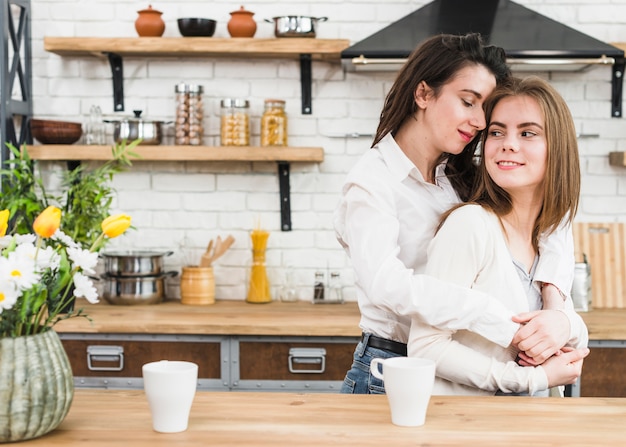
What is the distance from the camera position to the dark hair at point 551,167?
5.96 feet

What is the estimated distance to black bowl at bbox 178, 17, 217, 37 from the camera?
3.38 metres

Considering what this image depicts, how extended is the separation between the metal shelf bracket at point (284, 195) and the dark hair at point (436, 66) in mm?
1485

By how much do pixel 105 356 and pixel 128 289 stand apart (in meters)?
0.39

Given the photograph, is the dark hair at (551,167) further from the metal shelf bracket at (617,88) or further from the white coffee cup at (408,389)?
the metal shelf bracket at (617,88)

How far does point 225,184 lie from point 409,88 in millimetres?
1693

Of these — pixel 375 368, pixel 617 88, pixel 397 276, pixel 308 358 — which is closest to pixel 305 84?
pixel 308 358

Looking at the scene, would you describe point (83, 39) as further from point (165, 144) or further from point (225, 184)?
point (225, 184)

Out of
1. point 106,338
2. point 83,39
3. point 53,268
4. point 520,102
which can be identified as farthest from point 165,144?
point 53,268

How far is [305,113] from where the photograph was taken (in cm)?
358

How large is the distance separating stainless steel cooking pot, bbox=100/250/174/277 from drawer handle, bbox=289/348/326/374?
75 centimetres

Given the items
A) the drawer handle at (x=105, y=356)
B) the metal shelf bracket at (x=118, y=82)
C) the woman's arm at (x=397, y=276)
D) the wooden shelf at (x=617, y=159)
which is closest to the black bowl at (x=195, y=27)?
the metal shelf bracket at (x=118, y=82)

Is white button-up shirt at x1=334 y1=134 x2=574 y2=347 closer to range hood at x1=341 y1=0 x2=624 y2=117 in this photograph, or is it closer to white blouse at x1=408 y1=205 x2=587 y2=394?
white blouse at x1=408 y1=205 x2=587 y2=394

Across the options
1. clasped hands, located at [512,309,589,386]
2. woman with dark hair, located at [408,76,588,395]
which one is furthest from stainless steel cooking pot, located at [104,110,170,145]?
clasped hands, located at [512,309,589,386]

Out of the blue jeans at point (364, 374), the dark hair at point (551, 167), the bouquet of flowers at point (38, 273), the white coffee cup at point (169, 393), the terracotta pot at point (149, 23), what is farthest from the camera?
the terracotta pot at point (149, 23)
